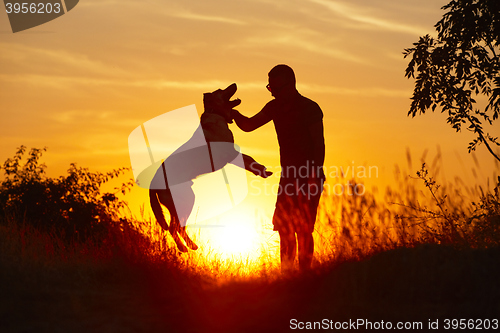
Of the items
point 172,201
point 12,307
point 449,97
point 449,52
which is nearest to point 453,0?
point 449,52

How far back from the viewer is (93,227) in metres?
14.5

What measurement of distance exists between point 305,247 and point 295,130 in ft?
4.96

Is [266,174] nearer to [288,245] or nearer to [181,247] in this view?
[288,245]

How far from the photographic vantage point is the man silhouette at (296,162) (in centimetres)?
670

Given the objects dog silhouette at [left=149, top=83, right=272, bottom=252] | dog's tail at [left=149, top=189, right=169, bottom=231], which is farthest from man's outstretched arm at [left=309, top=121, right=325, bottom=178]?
dog's tail at [left=149, top=189, right=169, bottom=231]

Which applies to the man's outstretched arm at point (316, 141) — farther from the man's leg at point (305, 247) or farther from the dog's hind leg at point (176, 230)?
the dog's hind leg at point (176, 230)

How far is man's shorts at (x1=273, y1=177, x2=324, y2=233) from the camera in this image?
672 cm

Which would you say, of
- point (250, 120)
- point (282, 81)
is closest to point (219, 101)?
point (250, 120)

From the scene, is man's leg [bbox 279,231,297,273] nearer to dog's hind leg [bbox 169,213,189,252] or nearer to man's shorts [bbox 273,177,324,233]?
man's shorts [bbox 273,177,324,233]

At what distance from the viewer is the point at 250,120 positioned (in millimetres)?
7387

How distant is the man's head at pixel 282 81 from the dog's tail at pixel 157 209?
2.15m

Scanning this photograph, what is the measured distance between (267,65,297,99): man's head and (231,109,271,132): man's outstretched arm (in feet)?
1.63

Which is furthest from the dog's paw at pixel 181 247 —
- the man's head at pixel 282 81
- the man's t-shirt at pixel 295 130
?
the man's head at pixel 282 81

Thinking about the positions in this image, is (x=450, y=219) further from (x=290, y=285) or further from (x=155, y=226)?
(x=155, y=226)
